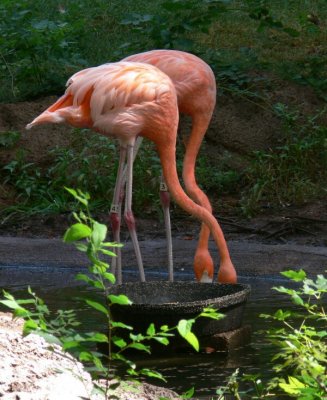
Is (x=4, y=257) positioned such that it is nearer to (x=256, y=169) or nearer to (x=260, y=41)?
(x=256, y=169)

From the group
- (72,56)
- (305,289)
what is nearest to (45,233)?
(72,56)

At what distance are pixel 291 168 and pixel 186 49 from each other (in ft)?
5.11

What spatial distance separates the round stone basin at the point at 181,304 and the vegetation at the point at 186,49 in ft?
10.5

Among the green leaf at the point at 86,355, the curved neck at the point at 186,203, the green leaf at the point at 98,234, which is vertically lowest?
the curved neck at the point at 186,203

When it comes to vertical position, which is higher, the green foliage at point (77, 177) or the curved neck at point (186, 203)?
the curved neck at point (186, 203)

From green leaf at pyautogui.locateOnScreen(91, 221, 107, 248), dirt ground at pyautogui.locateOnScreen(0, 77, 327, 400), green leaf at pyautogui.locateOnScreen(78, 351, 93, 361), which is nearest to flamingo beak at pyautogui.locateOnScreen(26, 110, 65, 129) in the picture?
dirt ground at pyautogui.locateOnScreen(0, 77, 327, 400)

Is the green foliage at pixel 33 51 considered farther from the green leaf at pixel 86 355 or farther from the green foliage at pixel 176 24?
the green leaf at pixel 86 355

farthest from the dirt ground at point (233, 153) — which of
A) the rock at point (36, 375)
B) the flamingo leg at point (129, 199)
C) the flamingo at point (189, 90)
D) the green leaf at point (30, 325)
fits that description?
the green leaf at point (30, 325)

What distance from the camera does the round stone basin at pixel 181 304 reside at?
4.55 metres

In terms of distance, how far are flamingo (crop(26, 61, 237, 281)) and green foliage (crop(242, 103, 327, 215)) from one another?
2566 millimetres

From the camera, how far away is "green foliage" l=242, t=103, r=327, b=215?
845cm

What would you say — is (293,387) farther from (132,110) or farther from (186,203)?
(132,110)

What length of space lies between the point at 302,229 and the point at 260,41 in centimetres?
430

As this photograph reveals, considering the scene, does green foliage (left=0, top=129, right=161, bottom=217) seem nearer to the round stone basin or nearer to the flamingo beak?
the flamingo beak
